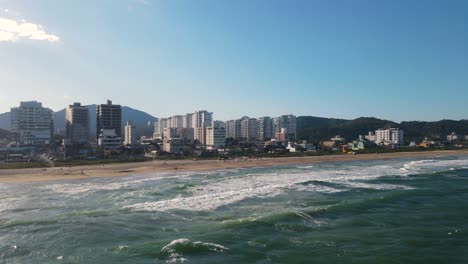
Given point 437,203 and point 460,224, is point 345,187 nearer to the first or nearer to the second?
point 437,203

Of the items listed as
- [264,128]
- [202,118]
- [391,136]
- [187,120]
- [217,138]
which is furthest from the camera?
[187,120]

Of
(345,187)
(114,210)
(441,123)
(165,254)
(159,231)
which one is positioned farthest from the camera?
(441,123)

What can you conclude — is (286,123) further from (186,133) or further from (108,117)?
(108,117)

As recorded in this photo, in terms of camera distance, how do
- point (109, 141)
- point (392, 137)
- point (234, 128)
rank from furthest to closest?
point (234, 128), point (392, 137), point (109, 141)

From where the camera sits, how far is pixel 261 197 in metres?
23.7

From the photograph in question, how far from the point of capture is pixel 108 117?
110 m

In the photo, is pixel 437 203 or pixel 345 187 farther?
pixel 345 187

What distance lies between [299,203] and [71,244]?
11622 mm

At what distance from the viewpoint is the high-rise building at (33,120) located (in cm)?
10226

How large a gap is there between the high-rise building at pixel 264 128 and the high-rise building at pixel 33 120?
234ft

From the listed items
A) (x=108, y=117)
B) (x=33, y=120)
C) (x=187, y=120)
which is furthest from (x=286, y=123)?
(x=33, y=120)

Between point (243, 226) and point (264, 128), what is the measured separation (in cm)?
13185

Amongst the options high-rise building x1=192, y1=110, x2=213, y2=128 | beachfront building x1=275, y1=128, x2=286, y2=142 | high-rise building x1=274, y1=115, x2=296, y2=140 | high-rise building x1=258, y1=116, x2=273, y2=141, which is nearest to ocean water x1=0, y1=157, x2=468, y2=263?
beachfront building x1=275, y1=128, x2=286, y2=142

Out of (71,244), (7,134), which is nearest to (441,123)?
(7,134)
